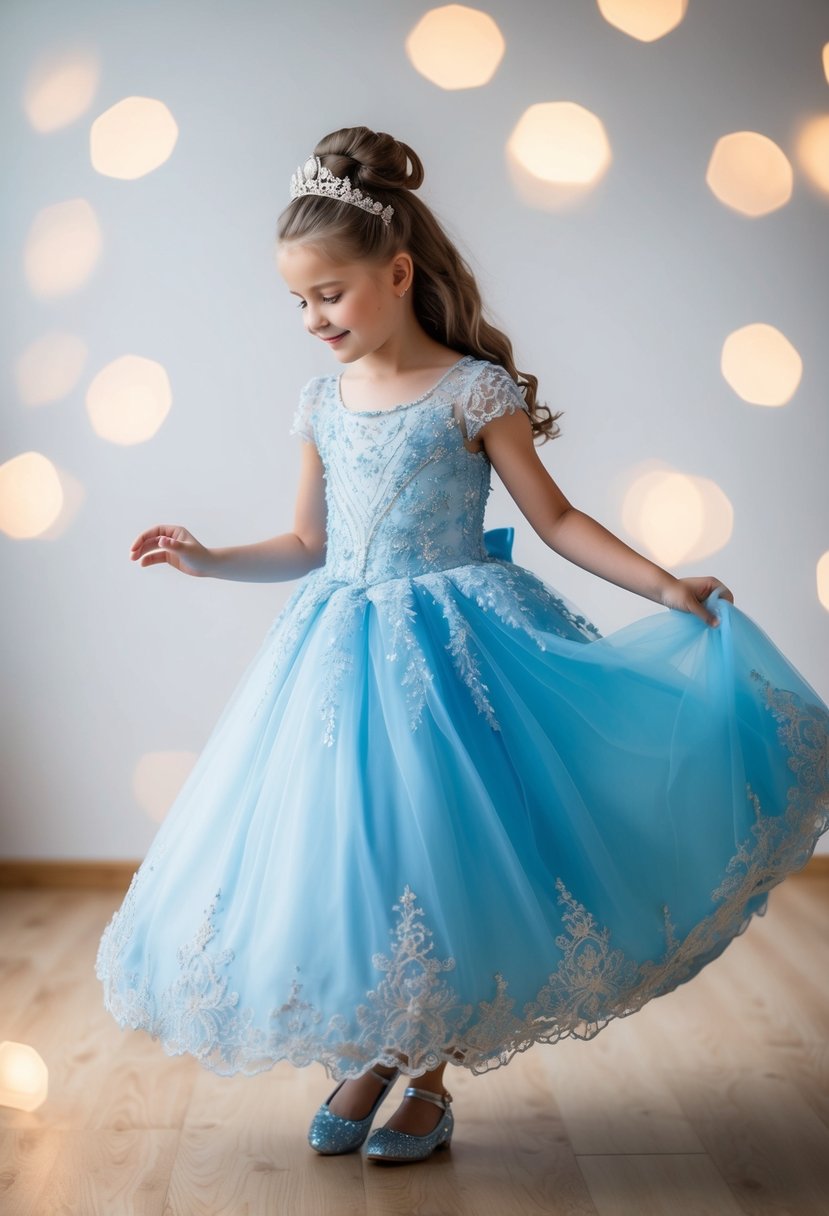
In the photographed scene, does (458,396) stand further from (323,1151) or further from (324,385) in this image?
(323,1151)

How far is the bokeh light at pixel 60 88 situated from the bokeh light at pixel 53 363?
493mm

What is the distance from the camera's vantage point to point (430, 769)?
5.03 ft

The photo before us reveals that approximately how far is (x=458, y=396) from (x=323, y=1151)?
107cm

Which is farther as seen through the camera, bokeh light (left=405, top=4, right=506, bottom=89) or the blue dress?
bokeh light (left=405, top=4, right=506, bottom=89)

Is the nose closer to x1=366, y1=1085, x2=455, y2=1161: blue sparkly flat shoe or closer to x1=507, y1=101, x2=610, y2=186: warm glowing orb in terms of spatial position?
x1=366, y1=1085, x2=455, y2=1161: blue sparkly flat shoe

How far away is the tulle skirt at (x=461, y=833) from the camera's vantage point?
1.44 meters

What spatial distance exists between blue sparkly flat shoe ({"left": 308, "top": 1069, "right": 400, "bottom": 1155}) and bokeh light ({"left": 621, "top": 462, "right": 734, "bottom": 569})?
1.68 m

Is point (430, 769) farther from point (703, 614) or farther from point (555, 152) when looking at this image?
point (555, 152)

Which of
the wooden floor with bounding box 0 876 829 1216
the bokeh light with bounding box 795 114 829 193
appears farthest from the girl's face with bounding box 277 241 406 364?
the bokeh light with bounding box 795 114 829 193

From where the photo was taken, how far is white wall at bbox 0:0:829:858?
296cm

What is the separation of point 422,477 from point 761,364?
5.13ft

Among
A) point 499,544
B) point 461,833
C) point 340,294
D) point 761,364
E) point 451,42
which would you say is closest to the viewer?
point 461,833

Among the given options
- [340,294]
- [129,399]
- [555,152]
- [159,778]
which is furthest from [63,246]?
[340,294]

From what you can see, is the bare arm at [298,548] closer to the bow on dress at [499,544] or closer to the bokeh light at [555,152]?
the bow on dress at [499,544]
